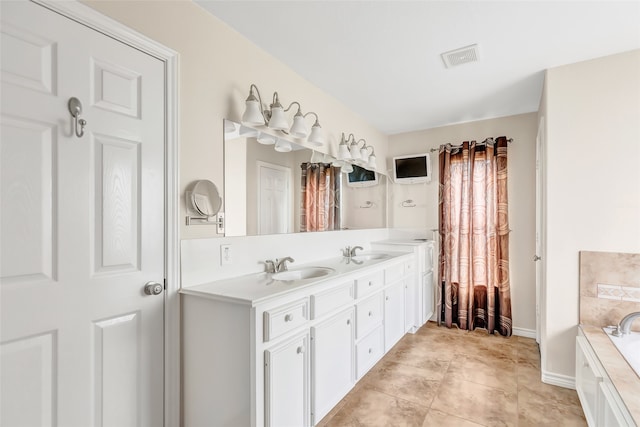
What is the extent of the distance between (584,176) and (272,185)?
2.22 m

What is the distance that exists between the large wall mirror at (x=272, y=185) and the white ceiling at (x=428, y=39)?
1.98ft

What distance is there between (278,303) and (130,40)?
136 cm

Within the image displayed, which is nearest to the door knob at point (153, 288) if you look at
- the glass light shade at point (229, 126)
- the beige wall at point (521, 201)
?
the glass light shade at point (229, 126)

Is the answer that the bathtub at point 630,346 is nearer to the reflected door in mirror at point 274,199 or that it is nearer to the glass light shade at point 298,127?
the reflected door in mirror at point 274,199

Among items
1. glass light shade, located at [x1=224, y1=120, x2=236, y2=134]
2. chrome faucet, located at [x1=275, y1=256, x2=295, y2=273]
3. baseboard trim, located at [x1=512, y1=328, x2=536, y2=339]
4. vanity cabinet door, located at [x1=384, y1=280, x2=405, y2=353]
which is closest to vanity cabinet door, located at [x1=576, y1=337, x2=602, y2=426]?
baseboard trim, located at [x1=512, y1=328, x2=536, y2=339]

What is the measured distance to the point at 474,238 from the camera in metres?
3.37

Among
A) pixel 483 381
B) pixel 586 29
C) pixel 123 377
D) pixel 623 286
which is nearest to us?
pixel 123 377

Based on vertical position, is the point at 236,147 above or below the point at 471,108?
below

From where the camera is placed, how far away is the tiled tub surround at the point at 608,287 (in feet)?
6.77

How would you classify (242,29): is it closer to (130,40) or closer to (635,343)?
(130,40)

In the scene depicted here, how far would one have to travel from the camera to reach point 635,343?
1854mm

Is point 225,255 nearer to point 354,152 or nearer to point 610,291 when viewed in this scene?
point 354,152

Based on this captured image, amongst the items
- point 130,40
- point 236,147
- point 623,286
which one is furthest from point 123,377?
point 623,286

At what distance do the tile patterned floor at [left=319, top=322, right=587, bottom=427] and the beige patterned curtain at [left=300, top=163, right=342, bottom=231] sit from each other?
1.27 metres
